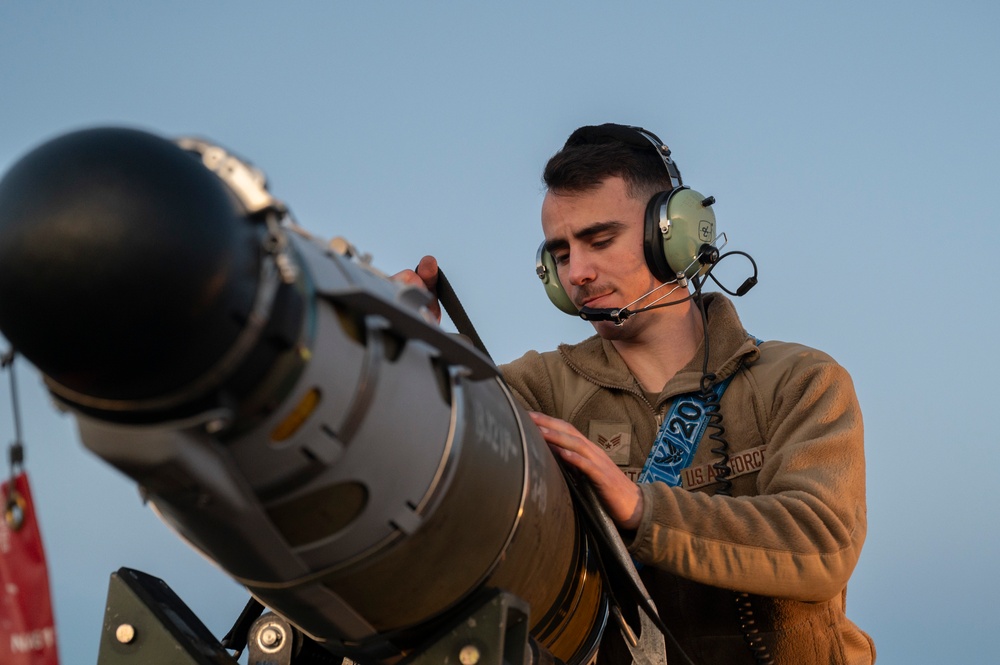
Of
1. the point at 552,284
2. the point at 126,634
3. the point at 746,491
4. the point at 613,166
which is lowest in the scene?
the point at 746,491

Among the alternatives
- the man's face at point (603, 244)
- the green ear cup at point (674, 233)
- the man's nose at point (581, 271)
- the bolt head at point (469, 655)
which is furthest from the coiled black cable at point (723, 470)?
the bolt head at point (469, 655)

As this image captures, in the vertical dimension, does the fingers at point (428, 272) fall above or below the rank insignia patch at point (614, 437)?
above

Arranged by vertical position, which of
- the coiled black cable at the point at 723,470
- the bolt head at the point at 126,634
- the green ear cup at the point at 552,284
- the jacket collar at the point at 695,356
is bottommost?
the coiled black cable at the point at 723,470

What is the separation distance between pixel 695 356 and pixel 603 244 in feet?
1.50

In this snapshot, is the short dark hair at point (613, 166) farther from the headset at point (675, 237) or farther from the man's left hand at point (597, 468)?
the man's left hand at point (597, 468)

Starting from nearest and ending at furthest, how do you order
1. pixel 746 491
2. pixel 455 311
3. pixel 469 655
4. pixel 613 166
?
pixel 469 655 → pixel 455 311 → pixel 746 491 → pixel 613 166

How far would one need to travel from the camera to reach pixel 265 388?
139 centimetres

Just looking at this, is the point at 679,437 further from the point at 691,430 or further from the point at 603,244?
the point at 603,244

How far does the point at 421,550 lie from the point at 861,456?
1.72 meters

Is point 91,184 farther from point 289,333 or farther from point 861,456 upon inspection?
point 861,456

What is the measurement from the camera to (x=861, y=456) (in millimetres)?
3035

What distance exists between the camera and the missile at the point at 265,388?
1.23 meters

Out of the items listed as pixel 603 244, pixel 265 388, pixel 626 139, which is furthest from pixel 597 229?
pixel 265 388

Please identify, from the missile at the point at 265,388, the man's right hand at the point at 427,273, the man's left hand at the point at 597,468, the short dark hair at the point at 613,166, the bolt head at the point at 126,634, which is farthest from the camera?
the short dark hair at the point at 613,166
